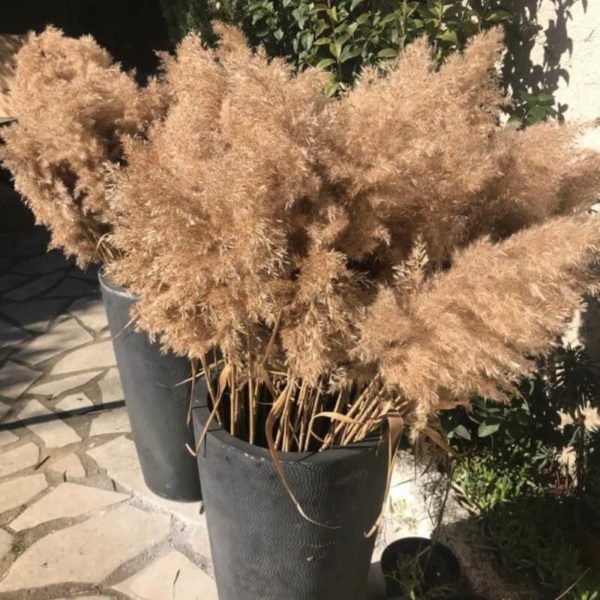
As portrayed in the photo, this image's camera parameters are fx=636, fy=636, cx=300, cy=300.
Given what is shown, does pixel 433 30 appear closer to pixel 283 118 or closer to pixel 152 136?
pixel 152 136

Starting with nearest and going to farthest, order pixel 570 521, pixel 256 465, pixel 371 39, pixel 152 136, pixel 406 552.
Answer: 1. pixel 256 465
2. pixel 152 136
3. pixel 406 552
4. pixel 570 521
5. pixel 371 39

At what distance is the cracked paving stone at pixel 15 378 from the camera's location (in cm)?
371

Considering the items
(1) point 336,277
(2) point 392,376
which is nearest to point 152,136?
(1) point 336,277

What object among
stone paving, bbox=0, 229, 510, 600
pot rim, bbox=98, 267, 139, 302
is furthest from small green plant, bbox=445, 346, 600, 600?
pot rim, bbox=98, 267, 139, 302

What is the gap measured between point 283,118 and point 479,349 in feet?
1.72

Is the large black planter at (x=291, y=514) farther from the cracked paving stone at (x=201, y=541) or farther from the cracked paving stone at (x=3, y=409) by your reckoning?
the cracked paving stone at (x=3, y=409)

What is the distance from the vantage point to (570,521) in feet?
7.74

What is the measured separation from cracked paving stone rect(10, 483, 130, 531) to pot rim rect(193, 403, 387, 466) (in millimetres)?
1521

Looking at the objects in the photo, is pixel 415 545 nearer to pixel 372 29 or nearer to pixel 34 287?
pixel 372 29

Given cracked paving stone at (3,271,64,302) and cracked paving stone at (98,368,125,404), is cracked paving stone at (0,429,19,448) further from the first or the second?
cracked paving stone at (3,271,64,302)

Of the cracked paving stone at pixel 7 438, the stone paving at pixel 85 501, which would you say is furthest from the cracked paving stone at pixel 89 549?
the cracked paving stone at pixel 7 438

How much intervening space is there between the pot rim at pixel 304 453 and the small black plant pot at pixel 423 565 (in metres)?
0.71

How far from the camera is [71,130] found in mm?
1932

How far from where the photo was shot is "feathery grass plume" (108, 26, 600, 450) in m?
1.09
